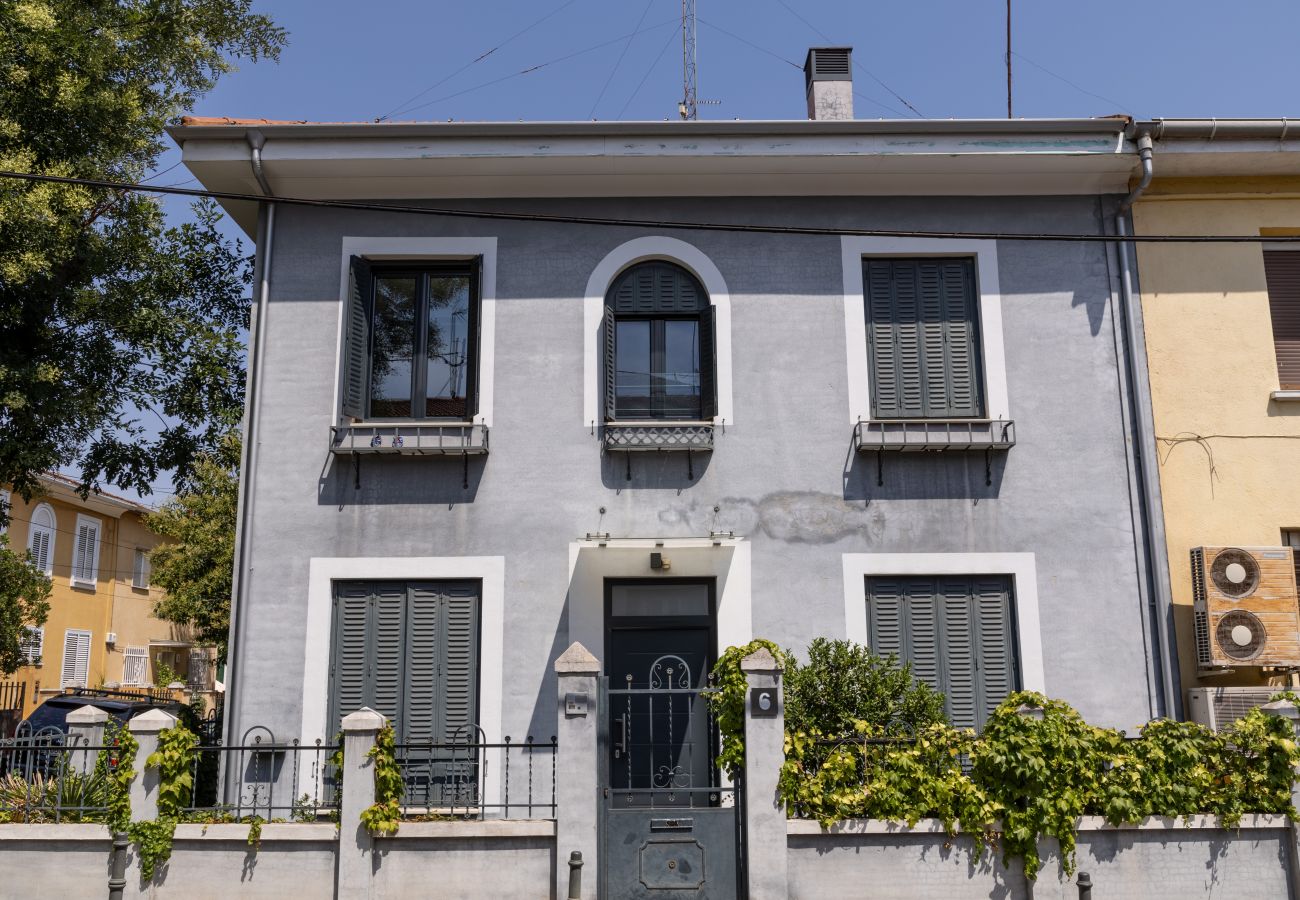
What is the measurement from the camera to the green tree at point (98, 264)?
12617mm

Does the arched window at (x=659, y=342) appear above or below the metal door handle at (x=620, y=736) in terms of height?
above

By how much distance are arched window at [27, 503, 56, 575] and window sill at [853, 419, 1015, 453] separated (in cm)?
2664

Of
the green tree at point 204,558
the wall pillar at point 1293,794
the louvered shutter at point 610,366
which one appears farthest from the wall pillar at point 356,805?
the green tree at point 204,558

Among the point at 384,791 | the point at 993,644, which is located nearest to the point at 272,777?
the point at 384,791

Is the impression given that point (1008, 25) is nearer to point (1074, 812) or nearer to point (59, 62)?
point (1074, 812)

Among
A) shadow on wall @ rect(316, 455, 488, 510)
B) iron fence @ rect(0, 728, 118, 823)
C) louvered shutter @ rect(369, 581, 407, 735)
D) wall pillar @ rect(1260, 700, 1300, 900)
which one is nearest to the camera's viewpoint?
wall pillar @ rect(1260, 700, 1300, 900)

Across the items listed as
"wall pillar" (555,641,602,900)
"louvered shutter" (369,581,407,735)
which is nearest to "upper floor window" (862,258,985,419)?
"wall pillar" (555,641,602,900)

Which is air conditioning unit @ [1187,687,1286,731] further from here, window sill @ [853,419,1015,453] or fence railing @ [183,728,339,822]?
fence railing @ [183,728,339,822]

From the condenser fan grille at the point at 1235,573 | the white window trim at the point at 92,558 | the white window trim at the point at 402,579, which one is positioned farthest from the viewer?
the white window trim at the point at 92,558

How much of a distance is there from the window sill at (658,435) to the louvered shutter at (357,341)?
272 centimetres

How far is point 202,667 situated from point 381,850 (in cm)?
2773

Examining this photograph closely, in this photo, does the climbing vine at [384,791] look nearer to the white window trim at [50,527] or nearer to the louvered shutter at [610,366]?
the louvered shutter at [610,366]

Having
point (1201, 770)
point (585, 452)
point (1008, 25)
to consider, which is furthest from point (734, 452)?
point (1008, 25)

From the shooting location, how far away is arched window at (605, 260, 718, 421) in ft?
39.1
